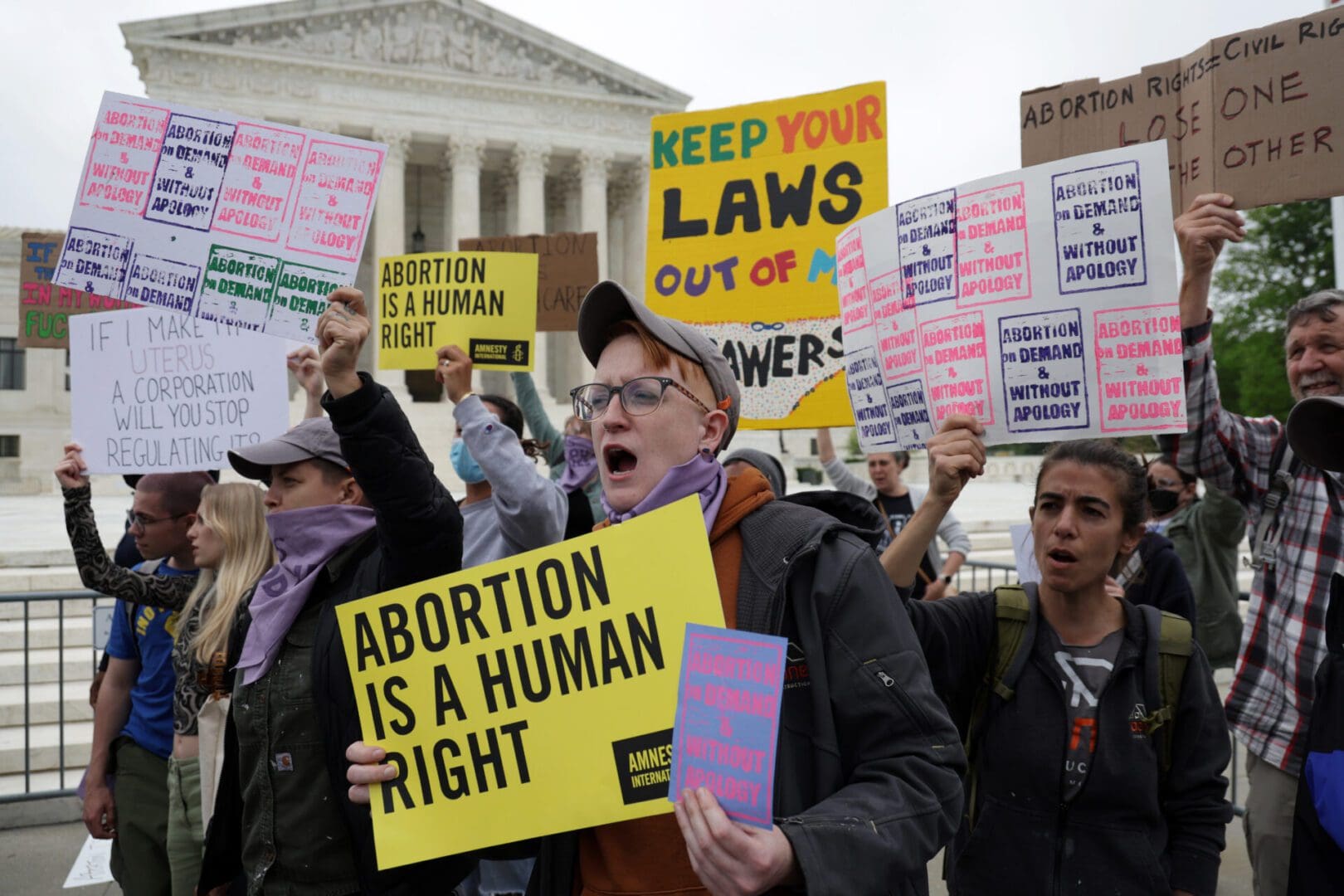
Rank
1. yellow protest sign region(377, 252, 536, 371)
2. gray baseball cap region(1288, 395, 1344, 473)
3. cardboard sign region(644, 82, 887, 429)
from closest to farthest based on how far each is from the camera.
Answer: gray baseball cap region(1288, 395, 1344, 473), cardboard sign region(644, 82, 887, 429), yellow protest sign region(377, 252, 536, 371)

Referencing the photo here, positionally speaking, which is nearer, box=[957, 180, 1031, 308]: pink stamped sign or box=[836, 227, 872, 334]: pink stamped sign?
box=[957, 180, 1031, 308]: pink stamped sign

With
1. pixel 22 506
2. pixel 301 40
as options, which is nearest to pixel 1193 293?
pixel 22 506

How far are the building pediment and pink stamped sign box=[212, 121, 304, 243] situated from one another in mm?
34320

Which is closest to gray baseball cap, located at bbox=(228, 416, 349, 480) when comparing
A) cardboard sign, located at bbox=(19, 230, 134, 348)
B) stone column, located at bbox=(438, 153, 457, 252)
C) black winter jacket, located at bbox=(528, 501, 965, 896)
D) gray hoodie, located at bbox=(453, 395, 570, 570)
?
gray hoodie, located at bbox=(453, 395, 570, 570)

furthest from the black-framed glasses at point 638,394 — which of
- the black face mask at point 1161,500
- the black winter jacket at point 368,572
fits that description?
the black face mask at point 1161,500

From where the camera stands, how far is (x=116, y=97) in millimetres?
3871

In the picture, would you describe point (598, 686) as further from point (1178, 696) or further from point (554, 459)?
point (554, 459)

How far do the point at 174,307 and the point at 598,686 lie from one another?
9.21 feet

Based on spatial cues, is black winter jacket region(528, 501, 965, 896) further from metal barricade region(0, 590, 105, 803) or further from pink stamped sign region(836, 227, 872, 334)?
metal barricade region(0, 590, 105, 803)

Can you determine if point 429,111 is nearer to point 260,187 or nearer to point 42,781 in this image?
point 42,781

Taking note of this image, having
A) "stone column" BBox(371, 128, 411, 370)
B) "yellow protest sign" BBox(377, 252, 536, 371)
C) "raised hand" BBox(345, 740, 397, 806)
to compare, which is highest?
"stone column" BBox(371, 128, 411, 370)

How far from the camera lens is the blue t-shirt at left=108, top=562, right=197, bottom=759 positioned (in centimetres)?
378

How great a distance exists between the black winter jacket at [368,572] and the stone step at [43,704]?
4.75 metres

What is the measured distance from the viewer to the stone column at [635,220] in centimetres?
3847
